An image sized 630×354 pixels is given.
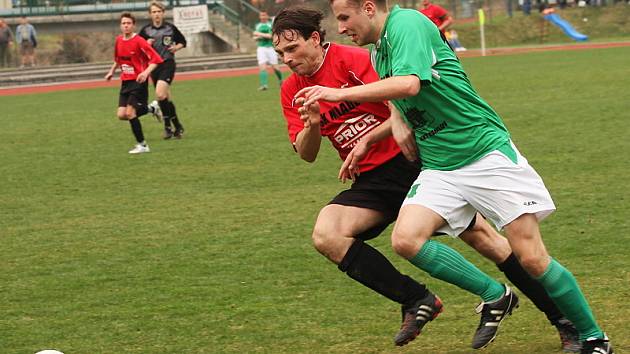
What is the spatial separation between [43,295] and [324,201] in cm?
353

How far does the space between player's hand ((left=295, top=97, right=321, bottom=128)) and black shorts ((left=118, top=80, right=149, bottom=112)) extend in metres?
10.1

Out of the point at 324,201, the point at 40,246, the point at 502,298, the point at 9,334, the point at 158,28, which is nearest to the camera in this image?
the point at 502,298

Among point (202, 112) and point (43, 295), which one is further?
point (202, 112)

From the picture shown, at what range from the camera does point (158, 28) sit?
659 inches

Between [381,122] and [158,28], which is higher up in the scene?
[381,122]

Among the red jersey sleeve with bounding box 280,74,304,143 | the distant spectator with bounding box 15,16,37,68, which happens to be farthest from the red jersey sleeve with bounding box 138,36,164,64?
the distant spectator with bounding box 15,16,37,68

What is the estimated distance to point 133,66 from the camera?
49.3ft

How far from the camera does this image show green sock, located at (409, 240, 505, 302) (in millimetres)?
4926

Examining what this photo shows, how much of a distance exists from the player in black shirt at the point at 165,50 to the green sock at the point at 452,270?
11292mm

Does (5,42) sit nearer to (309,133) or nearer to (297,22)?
(297,22)

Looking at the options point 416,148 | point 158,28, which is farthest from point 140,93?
point 416,148

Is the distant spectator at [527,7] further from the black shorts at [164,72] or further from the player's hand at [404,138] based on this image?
the player's hand at [404,138]

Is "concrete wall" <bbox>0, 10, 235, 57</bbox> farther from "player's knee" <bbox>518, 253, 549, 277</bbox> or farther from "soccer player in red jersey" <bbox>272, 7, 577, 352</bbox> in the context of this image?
"player's knee" <bbox>518, 253, 549, 277</bbox>

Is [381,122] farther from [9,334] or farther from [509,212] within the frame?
[9,334]
